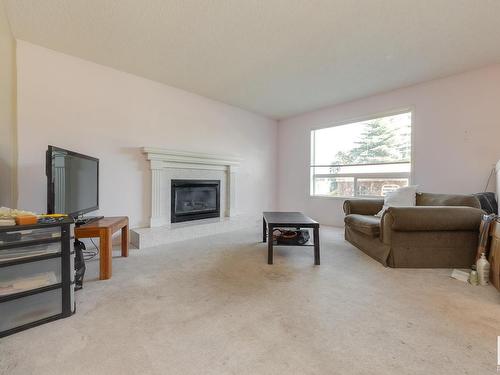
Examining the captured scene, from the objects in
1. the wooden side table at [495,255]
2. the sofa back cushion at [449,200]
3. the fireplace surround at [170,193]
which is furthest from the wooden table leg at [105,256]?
the sofa back cushion at [449,200]

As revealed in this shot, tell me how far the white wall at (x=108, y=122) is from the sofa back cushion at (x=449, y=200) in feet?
10.3

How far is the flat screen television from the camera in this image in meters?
1.79

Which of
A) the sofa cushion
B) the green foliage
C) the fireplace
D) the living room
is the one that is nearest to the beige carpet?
the living room

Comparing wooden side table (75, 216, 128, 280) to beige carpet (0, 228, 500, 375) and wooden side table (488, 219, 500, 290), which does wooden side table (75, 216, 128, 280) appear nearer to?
beige carpet (0, 228, 500, 375)

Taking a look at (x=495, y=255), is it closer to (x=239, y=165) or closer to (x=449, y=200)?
(x=449, y=200)

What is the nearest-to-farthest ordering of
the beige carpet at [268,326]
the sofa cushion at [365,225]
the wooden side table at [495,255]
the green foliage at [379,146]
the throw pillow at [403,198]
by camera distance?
the beige carpet at [268,326]
the wooden side table at [495,255]
the sofa cushion at [365,225]
the throw pillow at [403,198]
the green foliage at [379,146]

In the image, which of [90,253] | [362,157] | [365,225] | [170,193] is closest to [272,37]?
[365,225]

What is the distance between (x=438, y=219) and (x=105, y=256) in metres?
3.01

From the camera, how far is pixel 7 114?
2.13 metres

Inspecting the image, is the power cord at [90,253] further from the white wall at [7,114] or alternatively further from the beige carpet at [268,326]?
the white wall at [7,114]

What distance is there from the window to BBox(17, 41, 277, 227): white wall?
6.19 ft

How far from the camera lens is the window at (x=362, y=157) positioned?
12.0 feet

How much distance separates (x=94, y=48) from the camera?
2496 mm

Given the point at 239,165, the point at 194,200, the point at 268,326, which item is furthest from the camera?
the point at 239,165
